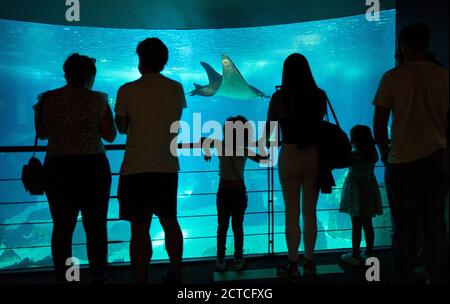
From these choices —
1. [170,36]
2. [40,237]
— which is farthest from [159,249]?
[170,36]

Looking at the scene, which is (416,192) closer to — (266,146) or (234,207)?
(266,146)

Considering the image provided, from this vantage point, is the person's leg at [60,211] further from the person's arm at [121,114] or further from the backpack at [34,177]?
the person's arm at [121,114]

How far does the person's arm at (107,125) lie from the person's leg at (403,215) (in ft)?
4.07

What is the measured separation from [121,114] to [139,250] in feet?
1.98

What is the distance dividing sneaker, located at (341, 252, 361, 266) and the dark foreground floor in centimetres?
4

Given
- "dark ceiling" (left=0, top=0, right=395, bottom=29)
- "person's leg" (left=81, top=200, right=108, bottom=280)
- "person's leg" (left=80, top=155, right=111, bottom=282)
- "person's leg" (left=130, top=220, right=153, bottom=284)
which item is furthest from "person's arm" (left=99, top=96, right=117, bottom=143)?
"dark ceiling" (left=0, top=0, right=395, bottom=29)

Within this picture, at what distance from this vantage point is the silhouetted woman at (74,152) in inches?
61.4

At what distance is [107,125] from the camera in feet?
5.23

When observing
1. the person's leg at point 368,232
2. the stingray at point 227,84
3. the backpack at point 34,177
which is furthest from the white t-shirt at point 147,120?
the stingray at point 227,84

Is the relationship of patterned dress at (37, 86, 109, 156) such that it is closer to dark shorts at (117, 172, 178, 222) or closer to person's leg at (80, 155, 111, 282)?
person's leg at (80, 155, 111, 282)

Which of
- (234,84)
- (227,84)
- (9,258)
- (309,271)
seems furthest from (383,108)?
(9,258)

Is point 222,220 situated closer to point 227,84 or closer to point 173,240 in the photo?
point 173,240

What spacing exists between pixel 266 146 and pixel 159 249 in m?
27.9

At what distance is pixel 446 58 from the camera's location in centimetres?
140
